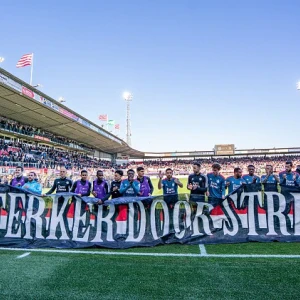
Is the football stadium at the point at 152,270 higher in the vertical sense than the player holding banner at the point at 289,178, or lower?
lower

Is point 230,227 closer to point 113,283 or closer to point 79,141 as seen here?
point 113,283

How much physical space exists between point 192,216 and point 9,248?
406 cm

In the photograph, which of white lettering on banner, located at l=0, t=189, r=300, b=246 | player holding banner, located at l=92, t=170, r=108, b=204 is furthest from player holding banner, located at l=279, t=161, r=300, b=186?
player holding banner, located at l=92, t=170, r=108, b=204

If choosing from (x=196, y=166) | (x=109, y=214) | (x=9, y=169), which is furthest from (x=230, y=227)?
(x=9, y=169)

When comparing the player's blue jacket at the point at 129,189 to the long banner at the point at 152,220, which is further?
the player's blue jacket at the point at 129,189

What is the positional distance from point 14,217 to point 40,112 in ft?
80.1

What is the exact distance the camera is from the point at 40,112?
28.6 metres

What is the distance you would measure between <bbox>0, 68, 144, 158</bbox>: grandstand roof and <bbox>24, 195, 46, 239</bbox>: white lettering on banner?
16023mm

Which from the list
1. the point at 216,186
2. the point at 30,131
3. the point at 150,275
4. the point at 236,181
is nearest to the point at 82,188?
the point at 216,186

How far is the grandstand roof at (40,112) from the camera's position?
70.5ft

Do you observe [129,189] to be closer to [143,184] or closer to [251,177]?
[143,184]

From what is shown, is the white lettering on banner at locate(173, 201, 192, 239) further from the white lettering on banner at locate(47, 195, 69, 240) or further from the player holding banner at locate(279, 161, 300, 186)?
the player holding banner at locate(279, 161, 300, 186)

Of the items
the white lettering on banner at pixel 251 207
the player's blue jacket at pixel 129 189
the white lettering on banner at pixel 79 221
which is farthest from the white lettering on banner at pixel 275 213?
the white lettering on banner at pixel 79 221

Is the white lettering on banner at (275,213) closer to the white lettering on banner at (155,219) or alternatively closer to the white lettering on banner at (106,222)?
the white lettering on banner at (155,219)
